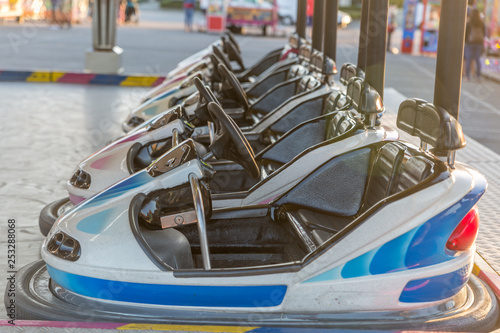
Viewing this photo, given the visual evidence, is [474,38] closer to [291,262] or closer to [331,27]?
[331,27]

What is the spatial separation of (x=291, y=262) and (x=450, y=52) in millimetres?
1025

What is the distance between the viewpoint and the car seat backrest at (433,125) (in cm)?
257

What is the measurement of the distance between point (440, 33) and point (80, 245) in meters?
1.60

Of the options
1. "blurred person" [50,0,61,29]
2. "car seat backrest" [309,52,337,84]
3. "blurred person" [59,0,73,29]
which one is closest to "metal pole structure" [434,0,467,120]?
"car seat backrest" [309,52,337,84]

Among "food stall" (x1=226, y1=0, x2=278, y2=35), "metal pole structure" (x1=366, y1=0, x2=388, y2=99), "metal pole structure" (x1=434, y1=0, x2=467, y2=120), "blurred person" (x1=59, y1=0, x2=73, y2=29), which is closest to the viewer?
"metal pole structure" (x1=434, y1=0, x2=467, y2=120)

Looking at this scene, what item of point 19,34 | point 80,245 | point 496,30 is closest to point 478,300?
point 80,245

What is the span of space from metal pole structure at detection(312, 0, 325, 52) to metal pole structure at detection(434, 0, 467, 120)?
11.0ft

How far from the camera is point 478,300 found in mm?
2914

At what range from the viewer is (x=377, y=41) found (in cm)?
394

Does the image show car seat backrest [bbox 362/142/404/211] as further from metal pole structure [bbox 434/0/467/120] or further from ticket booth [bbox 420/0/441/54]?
ticket booth [bbox 420/0/441/54]

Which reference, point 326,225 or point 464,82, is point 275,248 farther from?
point 464,82

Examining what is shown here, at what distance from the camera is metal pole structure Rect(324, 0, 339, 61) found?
550 cm

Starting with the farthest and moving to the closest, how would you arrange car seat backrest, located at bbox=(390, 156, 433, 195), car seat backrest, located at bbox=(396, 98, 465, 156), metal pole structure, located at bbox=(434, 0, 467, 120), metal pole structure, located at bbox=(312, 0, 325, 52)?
1. metal pole structure, located at bbox=(312, 0, 325, 52)
2. metal pole structure, located at bbox=(434, 0, 467, 120)
3. car seat backrest, located at bbox=(390, 156, 433, 195)
4. car seat backrest, located at bbox=(396, 98, 465, 156)

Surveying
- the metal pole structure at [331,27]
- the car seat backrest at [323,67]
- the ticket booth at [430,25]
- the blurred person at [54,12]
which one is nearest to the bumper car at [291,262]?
the car seat backrest at [323,67]
